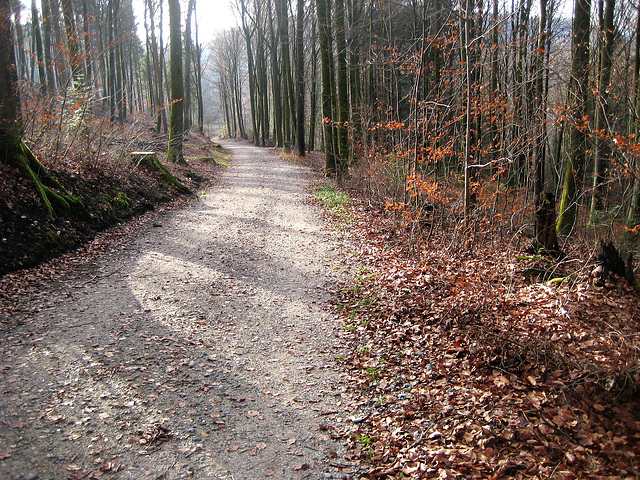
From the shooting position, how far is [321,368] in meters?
4.57

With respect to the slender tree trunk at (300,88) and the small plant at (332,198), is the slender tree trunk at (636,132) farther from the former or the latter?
the slender tree trunk at (300,88)

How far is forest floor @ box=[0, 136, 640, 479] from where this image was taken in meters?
3.18

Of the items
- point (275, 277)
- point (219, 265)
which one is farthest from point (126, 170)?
point (275, 277)

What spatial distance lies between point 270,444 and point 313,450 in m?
0.34

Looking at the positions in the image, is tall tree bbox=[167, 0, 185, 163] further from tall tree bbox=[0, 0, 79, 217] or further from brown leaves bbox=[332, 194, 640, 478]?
brown leaves bbox=[332, 194, 640, 478]

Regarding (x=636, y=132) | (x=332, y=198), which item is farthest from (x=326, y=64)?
(x=636, y=132)

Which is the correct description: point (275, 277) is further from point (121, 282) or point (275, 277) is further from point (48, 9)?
point (48, 9)

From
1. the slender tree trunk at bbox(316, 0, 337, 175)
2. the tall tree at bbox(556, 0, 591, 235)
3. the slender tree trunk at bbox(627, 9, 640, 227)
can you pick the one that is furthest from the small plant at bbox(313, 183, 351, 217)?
the slender tree trunk at bbox(627, 9, 640, 227)

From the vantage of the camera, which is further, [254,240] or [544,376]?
[254,240]

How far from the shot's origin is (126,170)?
38.6ft

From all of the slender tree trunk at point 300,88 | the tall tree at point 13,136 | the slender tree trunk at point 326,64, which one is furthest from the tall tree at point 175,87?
the tall tree at point 13,136

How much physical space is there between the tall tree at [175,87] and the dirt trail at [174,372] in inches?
388

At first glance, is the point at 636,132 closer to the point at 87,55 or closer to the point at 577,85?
the point at 577,85

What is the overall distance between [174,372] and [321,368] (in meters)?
1.47
